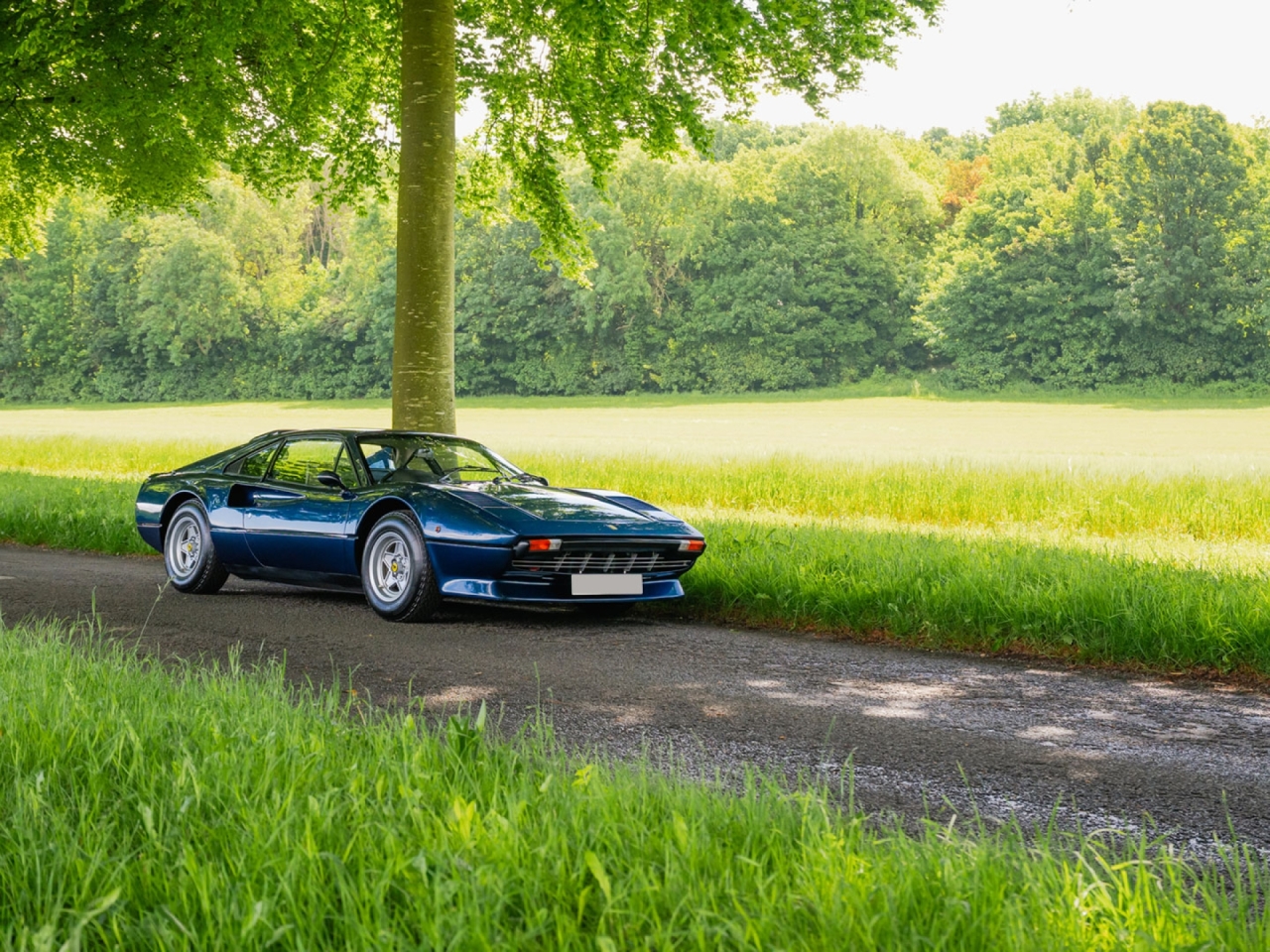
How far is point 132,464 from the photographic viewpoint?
27453mm

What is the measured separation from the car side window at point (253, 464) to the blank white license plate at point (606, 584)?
10.3 feet

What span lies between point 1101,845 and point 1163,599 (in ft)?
15.2

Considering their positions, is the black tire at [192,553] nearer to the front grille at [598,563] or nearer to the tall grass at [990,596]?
the front grille at [598,563]

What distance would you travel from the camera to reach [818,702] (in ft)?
19.9

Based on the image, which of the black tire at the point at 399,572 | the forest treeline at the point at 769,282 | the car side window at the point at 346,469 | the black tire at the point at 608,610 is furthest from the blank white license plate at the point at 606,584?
the forest treeline at the point at 769,282

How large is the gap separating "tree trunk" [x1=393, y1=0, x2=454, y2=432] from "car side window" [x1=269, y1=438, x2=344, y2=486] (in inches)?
136

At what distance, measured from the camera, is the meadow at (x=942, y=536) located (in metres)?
7.65

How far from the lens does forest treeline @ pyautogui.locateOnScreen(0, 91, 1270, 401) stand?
2516 inches

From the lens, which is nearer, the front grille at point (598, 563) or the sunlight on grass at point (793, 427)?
the front grille at point (598, 563)

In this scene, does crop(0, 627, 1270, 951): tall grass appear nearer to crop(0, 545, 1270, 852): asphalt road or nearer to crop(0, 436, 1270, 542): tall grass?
Answer: crop(0, 545, 1270, 852): asphalt road

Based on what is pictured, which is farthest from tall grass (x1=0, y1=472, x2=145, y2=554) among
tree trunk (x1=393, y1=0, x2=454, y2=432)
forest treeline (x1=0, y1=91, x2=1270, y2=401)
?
forest treeline (x1=0, y1=91, x2=1270, y2=401)

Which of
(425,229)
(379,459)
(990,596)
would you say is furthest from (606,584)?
(425,229)

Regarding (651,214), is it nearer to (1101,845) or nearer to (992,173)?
(992,173)

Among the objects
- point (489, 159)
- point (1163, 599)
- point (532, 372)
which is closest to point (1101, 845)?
point (1163, 599)
